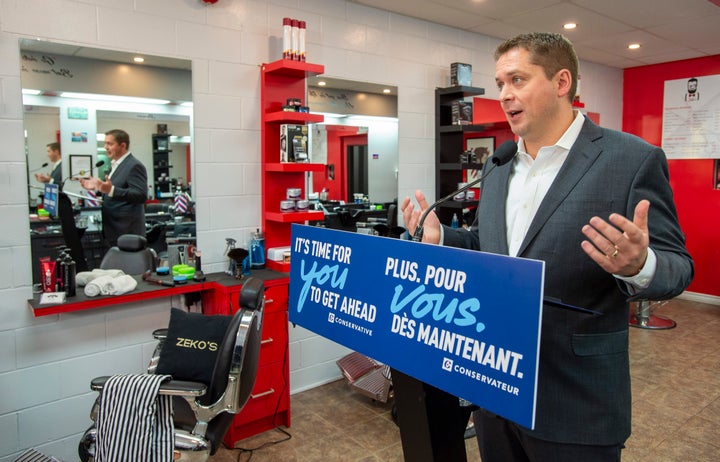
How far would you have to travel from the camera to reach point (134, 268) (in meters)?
3.21

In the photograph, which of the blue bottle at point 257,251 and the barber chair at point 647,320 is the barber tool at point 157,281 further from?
the barber chair at point 647,320

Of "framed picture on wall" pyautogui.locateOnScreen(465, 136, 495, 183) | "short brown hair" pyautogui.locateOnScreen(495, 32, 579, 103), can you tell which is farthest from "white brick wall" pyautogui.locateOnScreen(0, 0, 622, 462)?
"short brown hair" pyautogui.locateOnScreen(495, 32, 579, 103)

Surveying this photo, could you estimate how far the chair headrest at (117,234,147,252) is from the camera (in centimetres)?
319

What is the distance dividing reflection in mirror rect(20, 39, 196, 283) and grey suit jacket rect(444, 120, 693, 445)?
8.34 ft

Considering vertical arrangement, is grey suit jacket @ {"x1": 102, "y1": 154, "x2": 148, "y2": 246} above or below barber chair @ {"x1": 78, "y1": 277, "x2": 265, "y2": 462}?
above

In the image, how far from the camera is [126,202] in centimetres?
319

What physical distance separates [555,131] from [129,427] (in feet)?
6.24

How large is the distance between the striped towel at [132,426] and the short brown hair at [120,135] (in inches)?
60.0

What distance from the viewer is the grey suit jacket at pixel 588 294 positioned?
4.16 ft

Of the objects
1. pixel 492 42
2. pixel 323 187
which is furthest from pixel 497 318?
pixel 492 42

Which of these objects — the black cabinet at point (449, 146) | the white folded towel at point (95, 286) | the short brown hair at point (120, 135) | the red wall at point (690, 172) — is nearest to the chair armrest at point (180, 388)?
the white folded towel at point (95, 286)

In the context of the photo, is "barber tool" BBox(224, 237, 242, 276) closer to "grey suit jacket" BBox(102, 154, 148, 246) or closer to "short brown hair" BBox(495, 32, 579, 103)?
"grey suit jacket" BBox(102, 154, 148, 246)

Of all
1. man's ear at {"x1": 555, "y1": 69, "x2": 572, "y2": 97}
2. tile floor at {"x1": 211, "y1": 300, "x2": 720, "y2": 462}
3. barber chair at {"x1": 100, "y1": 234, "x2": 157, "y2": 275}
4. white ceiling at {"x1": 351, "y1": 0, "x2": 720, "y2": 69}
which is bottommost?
tile floor at {"x1": 211, "y1": 300, "x2": 720, "y2": 462}

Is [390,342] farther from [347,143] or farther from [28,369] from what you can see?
[347,143]
